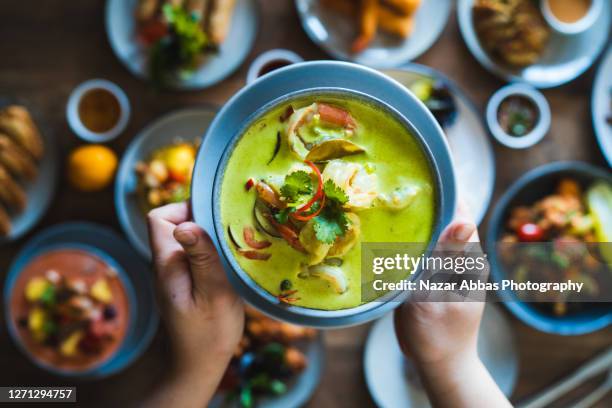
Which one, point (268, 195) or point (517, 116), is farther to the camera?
point (517, 116)

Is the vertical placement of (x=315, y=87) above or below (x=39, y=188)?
above

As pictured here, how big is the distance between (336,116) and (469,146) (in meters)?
0.90

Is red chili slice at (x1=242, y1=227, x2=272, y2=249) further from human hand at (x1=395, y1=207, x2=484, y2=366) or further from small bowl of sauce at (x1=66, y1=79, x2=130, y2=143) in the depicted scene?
small bowl of sauce at (x1=66, y1=79, x2=130, y2=143)

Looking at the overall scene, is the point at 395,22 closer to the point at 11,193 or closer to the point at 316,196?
the point at 316,196

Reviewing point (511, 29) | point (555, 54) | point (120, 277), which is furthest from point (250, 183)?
point (555, 54)

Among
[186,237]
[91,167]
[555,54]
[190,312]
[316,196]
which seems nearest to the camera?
[316,196]

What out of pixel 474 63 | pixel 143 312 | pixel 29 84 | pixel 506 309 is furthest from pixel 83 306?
pixel 474 63

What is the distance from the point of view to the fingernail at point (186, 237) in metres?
1.13

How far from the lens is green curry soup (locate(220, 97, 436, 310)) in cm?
104

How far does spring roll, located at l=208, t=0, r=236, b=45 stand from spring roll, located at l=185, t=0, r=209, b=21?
0.12 feet

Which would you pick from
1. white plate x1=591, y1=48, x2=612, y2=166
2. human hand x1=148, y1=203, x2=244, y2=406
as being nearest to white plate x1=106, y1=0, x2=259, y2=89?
human hand x1=148, y1=203, x2=244, y2=406

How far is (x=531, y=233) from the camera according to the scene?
1.79 metres

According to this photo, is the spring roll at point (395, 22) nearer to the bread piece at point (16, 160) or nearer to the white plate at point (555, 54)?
the white plate at point (555, 54)

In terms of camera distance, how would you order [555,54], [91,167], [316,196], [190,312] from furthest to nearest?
1. [555,54]
2. [91,167]
3. [190,312]
4. [316,196]
